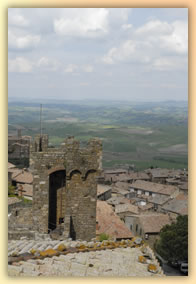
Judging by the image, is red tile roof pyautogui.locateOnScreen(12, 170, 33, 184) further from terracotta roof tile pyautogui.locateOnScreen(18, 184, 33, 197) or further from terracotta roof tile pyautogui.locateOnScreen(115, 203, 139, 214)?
terracotta roof tile pyautogui.locateOnScreen(115, 203, 139, 214)

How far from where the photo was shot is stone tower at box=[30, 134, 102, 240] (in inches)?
375

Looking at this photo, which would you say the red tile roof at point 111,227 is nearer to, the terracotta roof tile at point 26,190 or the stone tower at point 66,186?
the terracotta roof tile at point 26,190

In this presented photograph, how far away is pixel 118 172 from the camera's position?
76688 mm

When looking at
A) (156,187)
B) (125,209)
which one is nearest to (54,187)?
(125,209)

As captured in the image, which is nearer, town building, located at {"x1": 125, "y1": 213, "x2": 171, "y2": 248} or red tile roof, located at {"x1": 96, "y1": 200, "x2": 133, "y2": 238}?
red tile roof, located at {"x1": 96, "y1": 200, "x2": 133, "y2": 238}

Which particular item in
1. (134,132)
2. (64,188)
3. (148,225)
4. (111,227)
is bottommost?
(148,225)

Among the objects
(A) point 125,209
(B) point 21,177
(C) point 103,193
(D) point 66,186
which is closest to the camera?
(D) point 66,186

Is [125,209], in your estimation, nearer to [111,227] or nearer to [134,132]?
[111,227]

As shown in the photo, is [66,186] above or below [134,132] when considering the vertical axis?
below

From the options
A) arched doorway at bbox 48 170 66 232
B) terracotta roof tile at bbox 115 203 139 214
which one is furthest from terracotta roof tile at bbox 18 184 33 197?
arched doorway at bbox 48 170 66 232

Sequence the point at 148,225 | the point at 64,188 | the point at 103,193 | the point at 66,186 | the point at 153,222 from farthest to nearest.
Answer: the point at 103,193 → the point at 153,222 → the point at 148,225 → the point at 64,188 → the point at 66,186

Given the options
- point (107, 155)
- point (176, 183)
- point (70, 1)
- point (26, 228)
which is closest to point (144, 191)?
point (176, 183)

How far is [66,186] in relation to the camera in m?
9.55

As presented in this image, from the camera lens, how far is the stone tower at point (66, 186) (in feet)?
31.3
